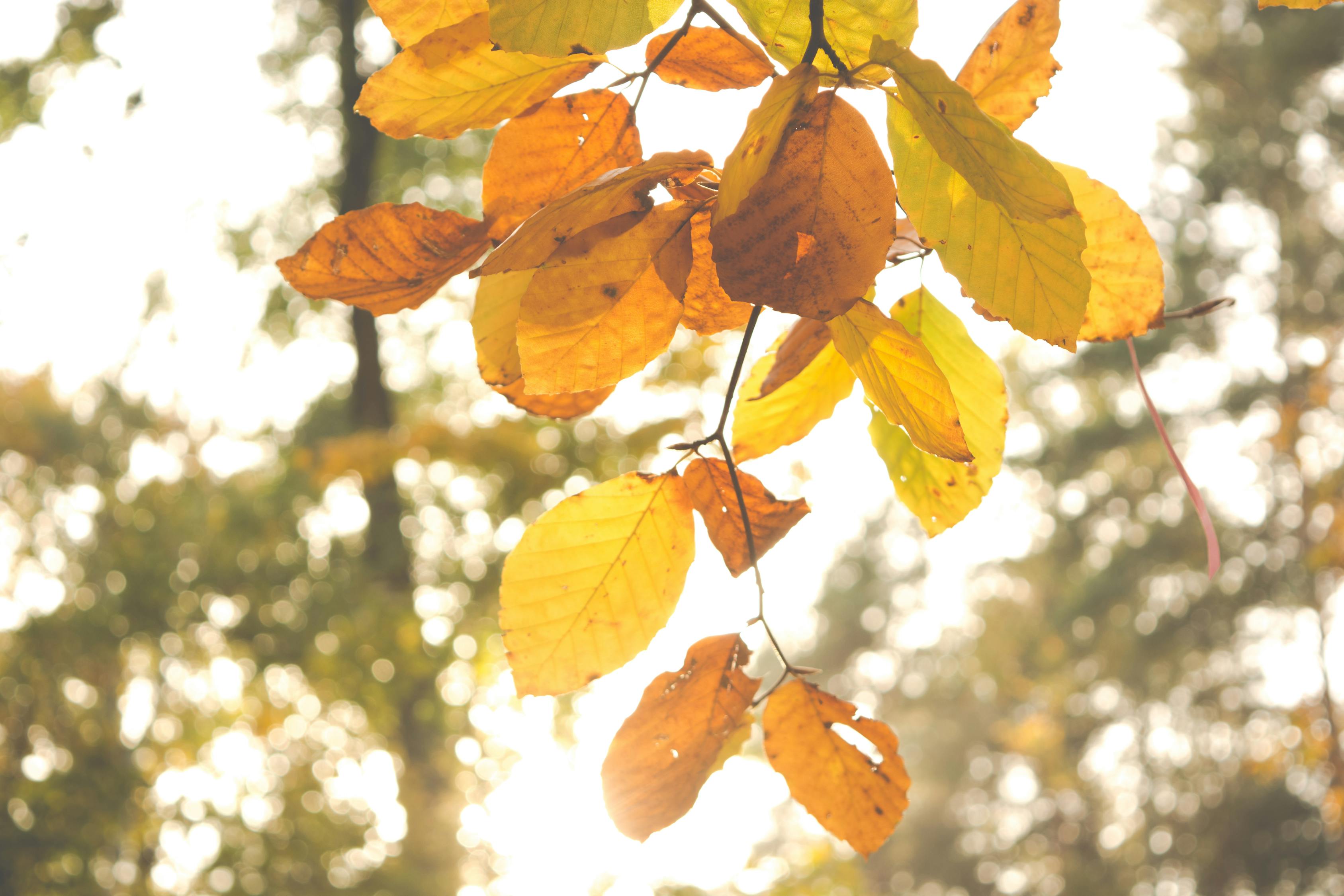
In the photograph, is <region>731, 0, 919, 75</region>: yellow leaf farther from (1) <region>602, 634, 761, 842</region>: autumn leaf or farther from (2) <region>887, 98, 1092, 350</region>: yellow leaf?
(1) <region>602, 634, 761, 842</region>: autumn leaf

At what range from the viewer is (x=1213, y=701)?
19.1ft

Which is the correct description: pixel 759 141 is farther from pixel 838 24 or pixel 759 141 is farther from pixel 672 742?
pixel 672 742

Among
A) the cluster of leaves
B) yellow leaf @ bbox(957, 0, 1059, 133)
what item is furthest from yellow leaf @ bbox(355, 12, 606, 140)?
yellow leaf @ bbox(957, 0, 1059, 133)

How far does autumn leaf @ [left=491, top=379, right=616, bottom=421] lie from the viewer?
0.24 m

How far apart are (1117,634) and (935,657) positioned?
167 inches

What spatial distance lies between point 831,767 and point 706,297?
0.46 feet

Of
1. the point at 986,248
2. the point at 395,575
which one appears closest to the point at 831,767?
the point at 986,248

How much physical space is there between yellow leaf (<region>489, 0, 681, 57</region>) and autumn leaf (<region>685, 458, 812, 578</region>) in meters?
0.11

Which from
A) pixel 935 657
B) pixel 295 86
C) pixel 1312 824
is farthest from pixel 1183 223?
pixel 935 657

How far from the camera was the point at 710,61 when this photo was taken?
0.72 feet

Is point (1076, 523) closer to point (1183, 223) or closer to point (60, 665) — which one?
point (1183, 223)

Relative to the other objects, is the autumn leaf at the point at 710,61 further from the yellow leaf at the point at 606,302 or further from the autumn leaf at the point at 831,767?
the autumn leaf at the point at 831,767

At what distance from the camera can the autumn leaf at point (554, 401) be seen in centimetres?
24

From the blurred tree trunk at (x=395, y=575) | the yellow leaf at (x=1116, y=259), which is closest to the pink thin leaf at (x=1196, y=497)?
the yellow leaf at (x=1116, y=259)
